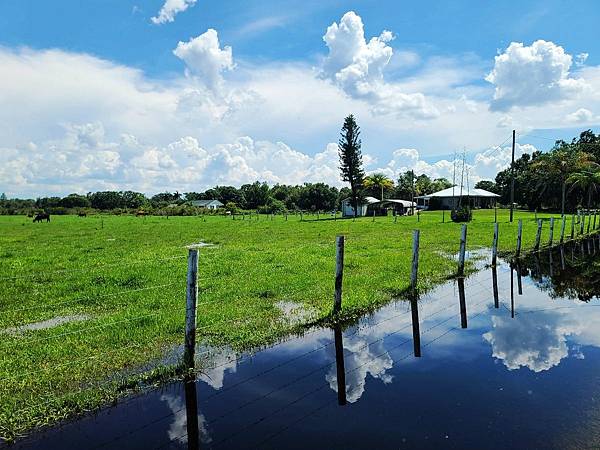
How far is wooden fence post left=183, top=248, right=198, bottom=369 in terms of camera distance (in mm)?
6969

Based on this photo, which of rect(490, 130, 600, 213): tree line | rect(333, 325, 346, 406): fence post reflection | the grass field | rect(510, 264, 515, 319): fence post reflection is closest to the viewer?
rect(333, 325, 346, 406): fence post reflection

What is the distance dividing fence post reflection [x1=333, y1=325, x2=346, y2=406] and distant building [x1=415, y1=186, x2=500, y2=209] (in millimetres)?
80240

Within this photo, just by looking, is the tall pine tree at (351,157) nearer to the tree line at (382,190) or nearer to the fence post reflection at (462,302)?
the tree line at (382,190)

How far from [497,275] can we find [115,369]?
44.0 feet

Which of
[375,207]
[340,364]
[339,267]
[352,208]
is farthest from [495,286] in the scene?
[375,207]

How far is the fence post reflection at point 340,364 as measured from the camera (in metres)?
6.28

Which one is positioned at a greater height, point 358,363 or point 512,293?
point 358,363

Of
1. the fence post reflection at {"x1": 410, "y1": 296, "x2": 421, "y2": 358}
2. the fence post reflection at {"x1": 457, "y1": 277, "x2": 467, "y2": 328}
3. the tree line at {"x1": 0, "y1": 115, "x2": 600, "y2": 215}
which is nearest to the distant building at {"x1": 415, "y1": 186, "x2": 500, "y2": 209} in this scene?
the tree line at {"x1": 0, "y1": 115, "x2": 600, "y2": 215}

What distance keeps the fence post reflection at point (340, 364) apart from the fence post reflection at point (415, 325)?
139cm

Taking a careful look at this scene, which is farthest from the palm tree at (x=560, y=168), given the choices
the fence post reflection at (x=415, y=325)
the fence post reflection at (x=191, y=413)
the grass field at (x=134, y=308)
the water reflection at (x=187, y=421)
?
the water reflection at (x=187, y=421)

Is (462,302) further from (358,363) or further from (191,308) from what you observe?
(191,308)

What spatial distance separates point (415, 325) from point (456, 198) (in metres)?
83.6

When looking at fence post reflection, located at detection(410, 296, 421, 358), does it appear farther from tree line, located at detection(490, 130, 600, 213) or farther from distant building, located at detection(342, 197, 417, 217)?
distant building, located at detection(342, 197, 417, 217)

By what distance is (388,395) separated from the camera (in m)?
6.23
